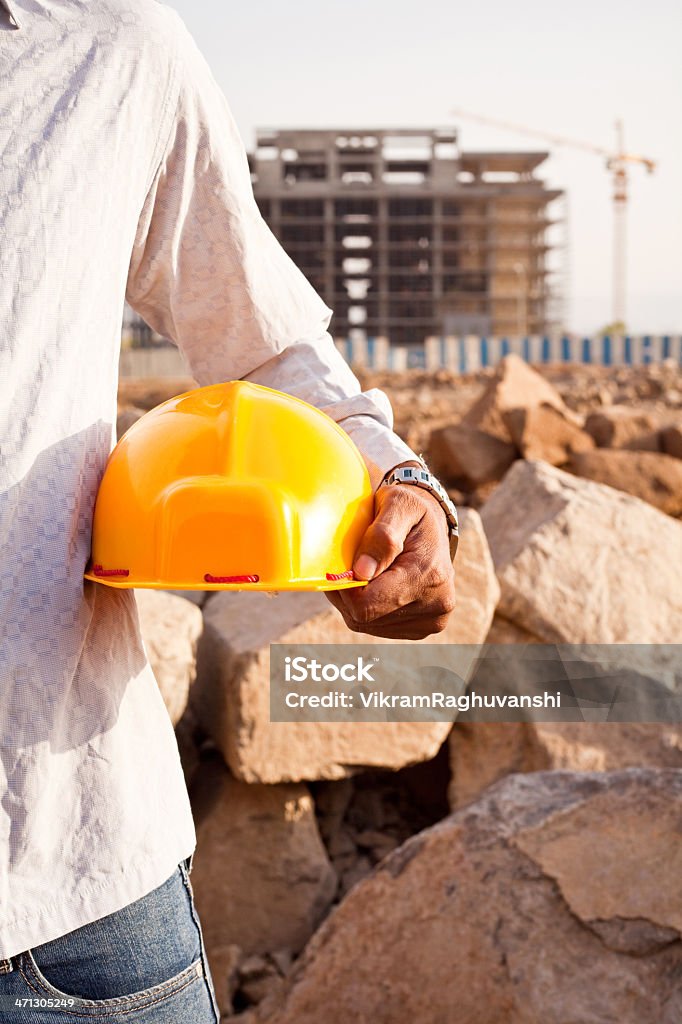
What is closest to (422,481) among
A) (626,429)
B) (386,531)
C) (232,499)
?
(386,531)

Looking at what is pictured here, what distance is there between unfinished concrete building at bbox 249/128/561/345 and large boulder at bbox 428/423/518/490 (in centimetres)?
6703

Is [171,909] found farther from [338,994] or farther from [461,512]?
[461,512]

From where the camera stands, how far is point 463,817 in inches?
93.4

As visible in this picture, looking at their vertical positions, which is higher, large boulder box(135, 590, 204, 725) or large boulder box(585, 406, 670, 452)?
large boulder box(585, 406, 670, 452)

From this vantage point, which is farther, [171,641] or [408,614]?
[171,641]

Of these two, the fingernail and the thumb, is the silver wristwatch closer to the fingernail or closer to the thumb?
the thumb

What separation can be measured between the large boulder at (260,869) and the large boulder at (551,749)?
50cm

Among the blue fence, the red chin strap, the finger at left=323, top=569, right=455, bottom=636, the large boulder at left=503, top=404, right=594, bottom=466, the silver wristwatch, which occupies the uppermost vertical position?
the silver wristwatch

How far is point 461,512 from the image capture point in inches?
127

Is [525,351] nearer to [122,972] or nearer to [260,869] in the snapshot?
[260,869]

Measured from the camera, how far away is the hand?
3.43 feet

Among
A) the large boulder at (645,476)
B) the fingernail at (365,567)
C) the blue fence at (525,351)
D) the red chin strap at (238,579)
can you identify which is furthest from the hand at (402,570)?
the blue fence at (525,351)

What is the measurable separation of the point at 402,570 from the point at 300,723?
1.99 metres

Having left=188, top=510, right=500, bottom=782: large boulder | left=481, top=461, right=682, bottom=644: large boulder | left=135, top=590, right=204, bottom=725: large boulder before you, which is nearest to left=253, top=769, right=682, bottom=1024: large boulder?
left=188, top=510, right=500, bottom=782: large boulder
